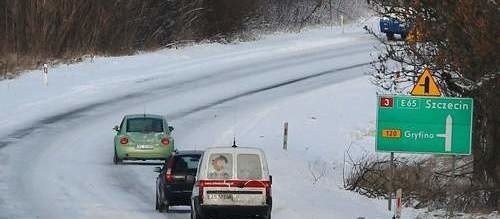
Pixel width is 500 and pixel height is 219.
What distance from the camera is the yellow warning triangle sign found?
22.0m

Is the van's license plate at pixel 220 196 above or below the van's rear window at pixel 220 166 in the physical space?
below

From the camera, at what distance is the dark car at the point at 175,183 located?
2302 centimetres

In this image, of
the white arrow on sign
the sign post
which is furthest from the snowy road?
the white arrow on sign

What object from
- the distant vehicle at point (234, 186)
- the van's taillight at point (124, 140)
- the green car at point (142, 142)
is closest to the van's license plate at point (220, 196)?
the distant vehicle at point (234, 186)

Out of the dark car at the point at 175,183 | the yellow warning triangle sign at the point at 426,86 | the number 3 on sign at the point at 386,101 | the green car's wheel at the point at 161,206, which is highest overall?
the yellow warning triangle sign at the point at 426,86

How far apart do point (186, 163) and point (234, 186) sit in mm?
3755

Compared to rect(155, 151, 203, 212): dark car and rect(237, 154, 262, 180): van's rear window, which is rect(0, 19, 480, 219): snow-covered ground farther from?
rect(237, 154, 262, 180): van's rear window

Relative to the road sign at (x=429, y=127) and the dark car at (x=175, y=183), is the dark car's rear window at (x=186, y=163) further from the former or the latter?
the road sign at (x=429, y=127)

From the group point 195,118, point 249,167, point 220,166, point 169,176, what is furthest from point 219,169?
point 195,118

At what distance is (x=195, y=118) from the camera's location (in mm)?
41594

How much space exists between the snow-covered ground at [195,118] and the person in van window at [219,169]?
2986 mm

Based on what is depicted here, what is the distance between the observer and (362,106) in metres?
46.1

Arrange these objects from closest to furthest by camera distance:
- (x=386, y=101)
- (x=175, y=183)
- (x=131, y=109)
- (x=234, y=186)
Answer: (x=234, y=186), (x=386, y=101), (x=175, y=183), (x=131, y=109)

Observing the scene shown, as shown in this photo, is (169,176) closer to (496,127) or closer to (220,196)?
(220,196)
